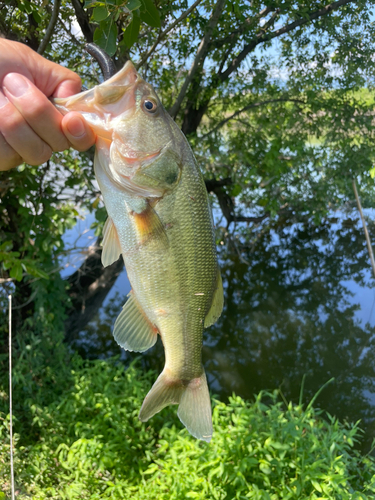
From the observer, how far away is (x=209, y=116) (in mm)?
6230

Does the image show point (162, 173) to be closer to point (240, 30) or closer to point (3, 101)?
point (3, 101)

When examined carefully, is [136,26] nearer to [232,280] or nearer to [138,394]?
[138,394]

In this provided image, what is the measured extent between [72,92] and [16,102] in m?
0.32

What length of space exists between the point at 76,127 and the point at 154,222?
0.43 metres

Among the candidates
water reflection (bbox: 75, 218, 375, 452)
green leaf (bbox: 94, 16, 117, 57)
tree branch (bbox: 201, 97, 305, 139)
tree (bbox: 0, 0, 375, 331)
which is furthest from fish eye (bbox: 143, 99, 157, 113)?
water reflection (bbox: 75, 218, 375, 452)

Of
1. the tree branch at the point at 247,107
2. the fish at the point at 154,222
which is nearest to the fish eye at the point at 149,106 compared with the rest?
the fish at the point at 154,222

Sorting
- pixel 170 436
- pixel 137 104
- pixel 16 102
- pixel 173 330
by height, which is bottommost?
pixel 170 436

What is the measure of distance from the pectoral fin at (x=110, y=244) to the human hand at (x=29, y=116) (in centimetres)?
32

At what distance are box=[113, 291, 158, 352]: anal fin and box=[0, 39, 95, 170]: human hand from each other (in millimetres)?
645

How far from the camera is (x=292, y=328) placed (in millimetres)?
6902

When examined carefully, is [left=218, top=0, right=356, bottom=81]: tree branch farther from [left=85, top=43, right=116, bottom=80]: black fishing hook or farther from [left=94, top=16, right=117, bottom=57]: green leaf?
[left=85, top=43, right=116, bottom=80]: black fishing hook

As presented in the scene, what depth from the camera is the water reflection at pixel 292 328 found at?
5.55 meters

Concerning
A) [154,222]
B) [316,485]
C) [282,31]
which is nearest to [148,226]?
[154,222]

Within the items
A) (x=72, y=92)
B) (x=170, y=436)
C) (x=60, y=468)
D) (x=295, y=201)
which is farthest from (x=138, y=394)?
(x=295, y=201)
